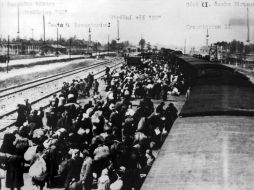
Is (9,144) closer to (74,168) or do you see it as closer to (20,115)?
(74,168)

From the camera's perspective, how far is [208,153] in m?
5.33

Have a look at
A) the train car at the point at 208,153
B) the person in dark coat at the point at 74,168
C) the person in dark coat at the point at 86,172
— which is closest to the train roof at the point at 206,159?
the train car at the point at 208,153

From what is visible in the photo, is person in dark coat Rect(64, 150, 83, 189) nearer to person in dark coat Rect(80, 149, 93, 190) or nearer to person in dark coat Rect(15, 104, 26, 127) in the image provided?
person in dark coat Rect(80, 149, 93, 190)

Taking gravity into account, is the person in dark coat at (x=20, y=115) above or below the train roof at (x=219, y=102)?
below

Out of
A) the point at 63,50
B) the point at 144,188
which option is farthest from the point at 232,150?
the point at 63,50

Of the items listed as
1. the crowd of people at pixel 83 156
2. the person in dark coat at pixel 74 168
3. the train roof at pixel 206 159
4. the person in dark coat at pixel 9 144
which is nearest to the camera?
the train roof at pixel 206 159

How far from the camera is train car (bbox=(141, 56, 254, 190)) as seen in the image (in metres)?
4.42

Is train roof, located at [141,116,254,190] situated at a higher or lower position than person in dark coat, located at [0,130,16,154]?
higher

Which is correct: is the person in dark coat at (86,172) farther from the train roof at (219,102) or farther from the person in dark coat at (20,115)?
the person in dark coat at (20,115)

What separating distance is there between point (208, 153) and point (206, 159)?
0.87ft

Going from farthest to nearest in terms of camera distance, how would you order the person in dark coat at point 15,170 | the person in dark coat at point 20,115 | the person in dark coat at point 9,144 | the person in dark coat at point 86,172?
1. the person in dark coat at point 20,115
2. the person in dark coat at point 9,144
3. the person in dark coat at point 15,170
4. the person in dark coat at point 86,172

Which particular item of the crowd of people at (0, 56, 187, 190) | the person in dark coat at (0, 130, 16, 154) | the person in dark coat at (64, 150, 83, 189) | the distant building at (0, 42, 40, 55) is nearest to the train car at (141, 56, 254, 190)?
the crowd of people at (0, 56, 187, 190)

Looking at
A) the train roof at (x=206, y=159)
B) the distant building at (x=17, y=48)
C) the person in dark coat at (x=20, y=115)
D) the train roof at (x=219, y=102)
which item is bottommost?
the person in dark coat at (x=20, y=115)

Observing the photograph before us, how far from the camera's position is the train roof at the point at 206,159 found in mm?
4391
